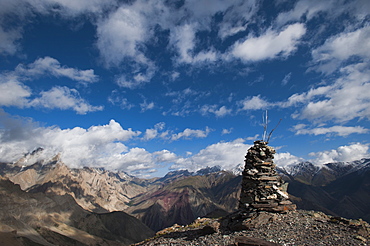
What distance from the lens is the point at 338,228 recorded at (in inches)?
465

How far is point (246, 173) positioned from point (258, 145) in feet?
8.86

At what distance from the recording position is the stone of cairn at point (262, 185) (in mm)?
15773

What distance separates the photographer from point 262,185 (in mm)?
16625

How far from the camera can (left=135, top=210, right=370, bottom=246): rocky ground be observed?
34.2ft

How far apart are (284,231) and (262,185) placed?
4.66 m

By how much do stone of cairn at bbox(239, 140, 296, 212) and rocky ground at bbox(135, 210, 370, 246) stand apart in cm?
86

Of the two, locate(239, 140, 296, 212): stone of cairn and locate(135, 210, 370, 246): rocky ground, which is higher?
locate(239, 140, 296, 212): stone of cairn

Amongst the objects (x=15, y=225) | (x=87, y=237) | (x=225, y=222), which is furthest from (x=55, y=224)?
(x=225, y=222)

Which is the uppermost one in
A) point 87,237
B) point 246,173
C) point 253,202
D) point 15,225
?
point 246,173

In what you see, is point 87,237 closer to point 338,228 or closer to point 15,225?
point 15,225

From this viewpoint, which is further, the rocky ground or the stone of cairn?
the stone of cairn

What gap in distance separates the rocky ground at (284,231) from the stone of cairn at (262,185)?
2.84 feet

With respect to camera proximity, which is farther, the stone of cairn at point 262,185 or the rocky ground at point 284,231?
the stone of cairn at point 262,185

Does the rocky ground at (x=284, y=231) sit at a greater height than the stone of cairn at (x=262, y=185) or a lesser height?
lesser
